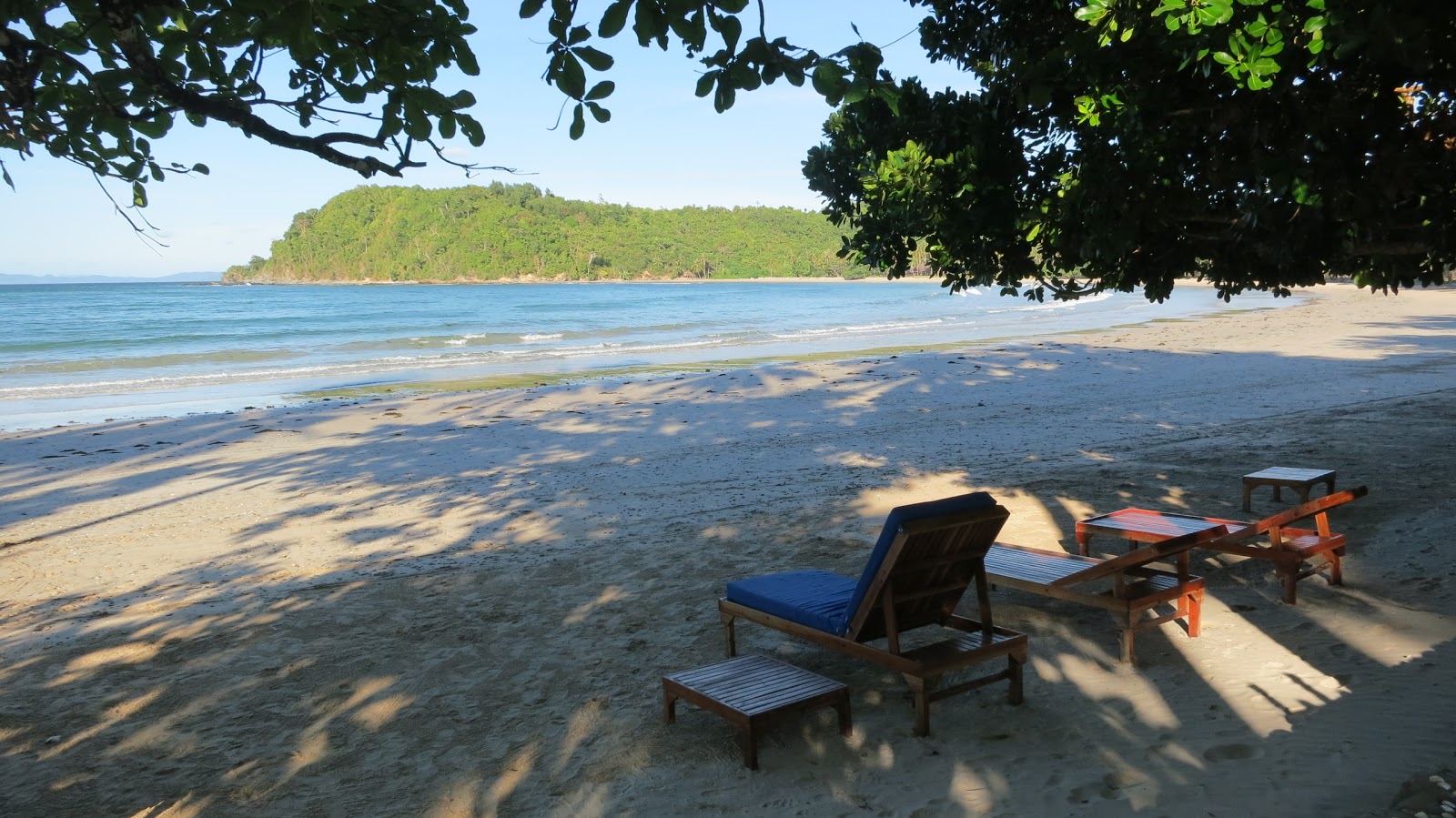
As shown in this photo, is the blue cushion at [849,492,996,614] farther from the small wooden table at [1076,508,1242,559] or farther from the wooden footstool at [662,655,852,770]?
the small wooden table at [1076,508,1242,559]

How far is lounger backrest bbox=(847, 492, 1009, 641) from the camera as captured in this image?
3.89 m

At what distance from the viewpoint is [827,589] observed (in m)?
4.71

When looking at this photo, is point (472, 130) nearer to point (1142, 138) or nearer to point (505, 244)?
point (1142, 138)

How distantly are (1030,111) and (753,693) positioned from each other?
12.3 feet

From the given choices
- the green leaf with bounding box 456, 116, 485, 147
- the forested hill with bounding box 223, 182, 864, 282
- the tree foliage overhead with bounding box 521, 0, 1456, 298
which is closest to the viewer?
the green leaf with bounding box 456, 116, 485, 147

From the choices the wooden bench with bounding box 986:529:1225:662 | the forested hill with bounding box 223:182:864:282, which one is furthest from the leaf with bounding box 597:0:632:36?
the forested hill with bounding box 223:182:864:282

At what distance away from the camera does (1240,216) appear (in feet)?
16.7

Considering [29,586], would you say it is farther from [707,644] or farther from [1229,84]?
[1229,84]

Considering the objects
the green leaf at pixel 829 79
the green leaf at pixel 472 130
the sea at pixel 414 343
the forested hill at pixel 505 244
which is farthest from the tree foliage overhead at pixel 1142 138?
the forested hill at pixel 505 244

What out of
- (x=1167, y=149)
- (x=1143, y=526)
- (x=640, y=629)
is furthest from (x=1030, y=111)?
(x=640, y=629)

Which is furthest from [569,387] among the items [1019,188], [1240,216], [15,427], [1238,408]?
[1240,216]

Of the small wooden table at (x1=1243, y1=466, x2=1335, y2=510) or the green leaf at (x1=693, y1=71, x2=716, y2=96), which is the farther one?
the small wooden table at (x1=1243, y1=466, x2=1335, y2=510)

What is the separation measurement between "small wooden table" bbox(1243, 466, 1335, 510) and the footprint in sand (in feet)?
11.2

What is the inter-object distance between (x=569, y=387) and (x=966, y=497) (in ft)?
45.1
